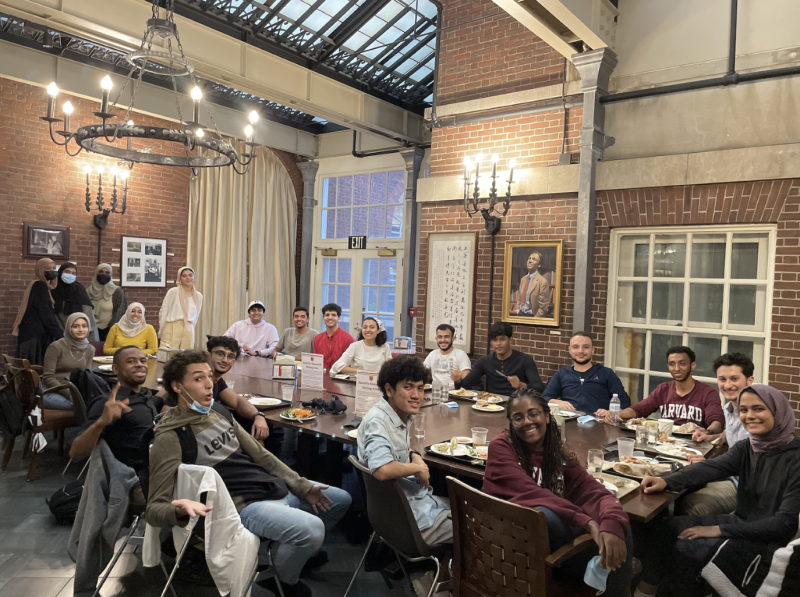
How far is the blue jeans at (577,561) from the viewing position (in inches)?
80.3

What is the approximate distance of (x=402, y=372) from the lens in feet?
8.24

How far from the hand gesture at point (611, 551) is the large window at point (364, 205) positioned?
21.1 ft

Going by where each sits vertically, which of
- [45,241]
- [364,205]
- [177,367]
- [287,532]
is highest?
[364,205]

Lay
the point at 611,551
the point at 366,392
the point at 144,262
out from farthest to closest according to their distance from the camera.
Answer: the point at 144,262 → the point at 366,392 → the point at 611,551

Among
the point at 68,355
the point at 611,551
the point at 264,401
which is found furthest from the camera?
the point at 68,355

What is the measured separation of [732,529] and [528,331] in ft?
10.6

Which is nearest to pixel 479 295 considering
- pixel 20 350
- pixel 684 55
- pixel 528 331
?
pixel 528 331

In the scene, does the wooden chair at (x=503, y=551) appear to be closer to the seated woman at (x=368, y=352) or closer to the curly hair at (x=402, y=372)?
the curly hair at (x=402, y=372)

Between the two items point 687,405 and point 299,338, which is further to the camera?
point 299,338

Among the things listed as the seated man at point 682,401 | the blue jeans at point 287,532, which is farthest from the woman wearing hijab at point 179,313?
the seated man at point 682,401

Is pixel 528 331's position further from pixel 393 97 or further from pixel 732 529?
pixel 393 97

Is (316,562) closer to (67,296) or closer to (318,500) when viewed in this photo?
(318,500)

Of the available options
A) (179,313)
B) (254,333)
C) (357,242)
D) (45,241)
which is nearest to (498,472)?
(254,333)

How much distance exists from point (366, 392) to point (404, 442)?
0.88 metres
